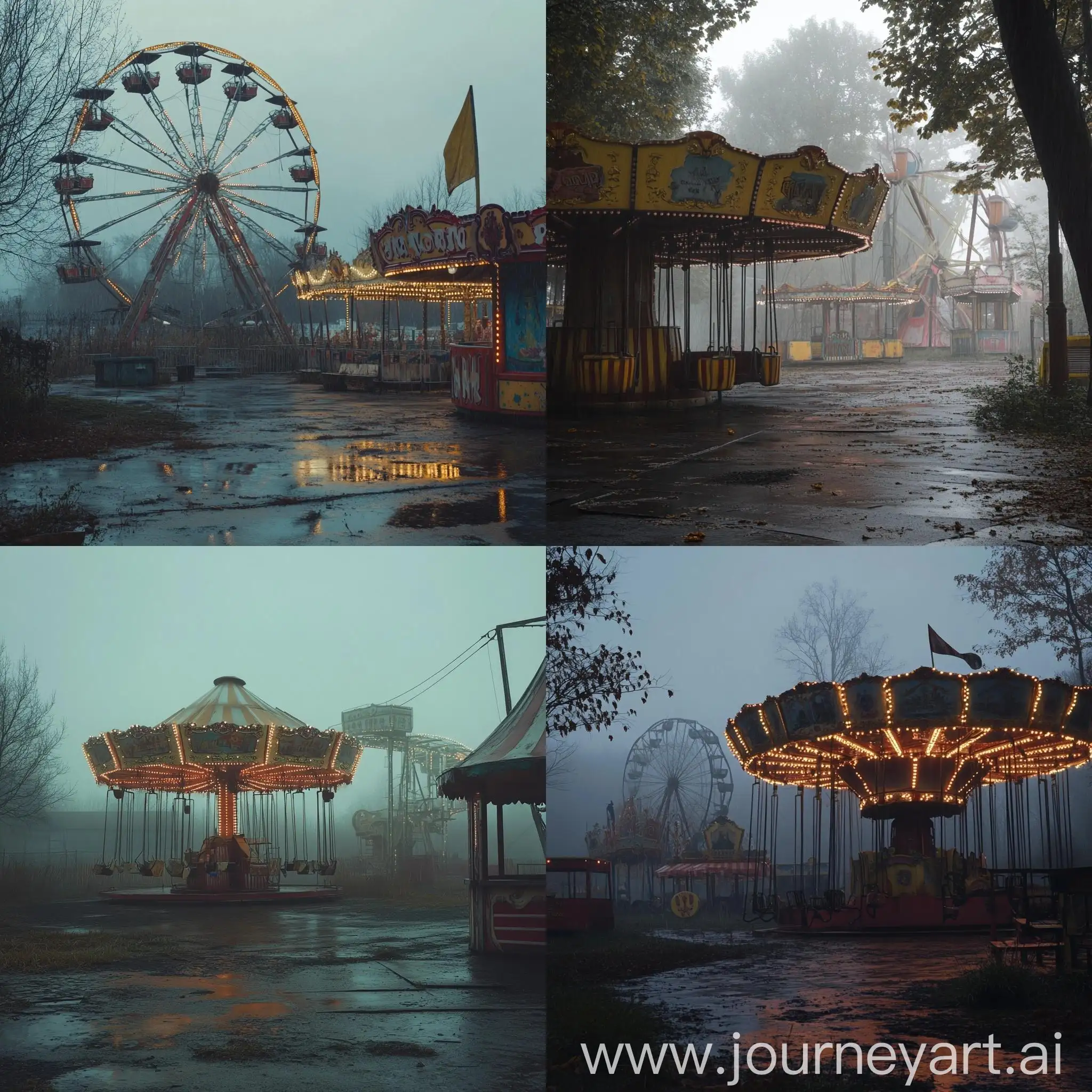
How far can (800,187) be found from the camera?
53.8 ft

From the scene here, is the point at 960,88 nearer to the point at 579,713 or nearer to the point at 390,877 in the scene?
the point at 579,713

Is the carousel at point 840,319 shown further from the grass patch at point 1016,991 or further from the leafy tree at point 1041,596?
the grass patch at point 1016,991

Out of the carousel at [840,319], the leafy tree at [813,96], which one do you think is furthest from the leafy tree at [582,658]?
the carousel at [840,319]

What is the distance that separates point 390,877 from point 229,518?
4931 millimetres

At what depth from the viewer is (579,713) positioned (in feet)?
35.0

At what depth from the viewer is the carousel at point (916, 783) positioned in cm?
1050

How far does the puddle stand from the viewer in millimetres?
8812

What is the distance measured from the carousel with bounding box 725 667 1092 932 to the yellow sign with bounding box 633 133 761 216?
707cm

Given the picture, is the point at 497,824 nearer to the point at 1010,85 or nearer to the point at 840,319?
the point at 1010,85

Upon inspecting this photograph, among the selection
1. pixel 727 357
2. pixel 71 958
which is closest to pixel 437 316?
pixel 727 357

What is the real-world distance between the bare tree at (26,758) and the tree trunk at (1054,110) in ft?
34.6

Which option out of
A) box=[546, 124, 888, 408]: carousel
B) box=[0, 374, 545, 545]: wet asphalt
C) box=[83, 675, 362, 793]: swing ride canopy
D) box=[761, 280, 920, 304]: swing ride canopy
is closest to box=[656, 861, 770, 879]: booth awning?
box=[83, 675, 362, 793]: swing ride canopy

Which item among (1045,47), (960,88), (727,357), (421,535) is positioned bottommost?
(421,535)

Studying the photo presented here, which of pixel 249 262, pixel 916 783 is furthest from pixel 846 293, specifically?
pixel 916 783
